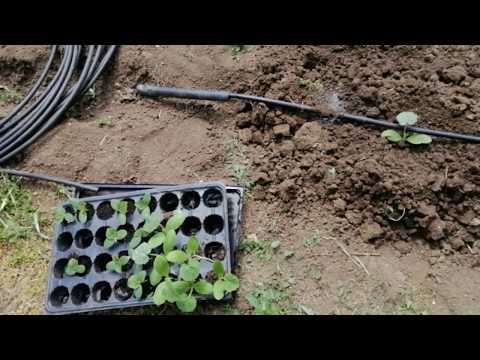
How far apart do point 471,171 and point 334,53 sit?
75 centimetres

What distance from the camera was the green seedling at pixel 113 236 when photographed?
174 cm

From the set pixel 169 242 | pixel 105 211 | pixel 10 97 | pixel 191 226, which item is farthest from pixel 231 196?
pixel 10 97

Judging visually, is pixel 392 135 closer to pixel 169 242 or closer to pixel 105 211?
pixel 169 242

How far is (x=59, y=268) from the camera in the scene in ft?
5.80

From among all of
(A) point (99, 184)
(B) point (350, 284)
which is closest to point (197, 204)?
(A) point (99, 184)

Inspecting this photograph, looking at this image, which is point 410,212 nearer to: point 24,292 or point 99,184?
point 99,184

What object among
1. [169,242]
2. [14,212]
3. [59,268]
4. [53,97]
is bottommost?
[59,268]

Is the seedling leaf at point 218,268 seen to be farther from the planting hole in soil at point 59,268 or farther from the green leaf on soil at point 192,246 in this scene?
the planting hole in soil at point 59,268

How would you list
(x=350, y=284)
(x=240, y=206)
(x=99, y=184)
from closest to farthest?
(x=350, y=284)
(x=240, y=206)
(x=99, y=184)

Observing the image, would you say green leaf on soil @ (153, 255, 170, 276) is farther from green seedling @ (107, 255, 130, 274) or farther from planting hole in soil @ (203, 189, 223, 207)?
planting hole in soil @ (203, 189, 223, 207)

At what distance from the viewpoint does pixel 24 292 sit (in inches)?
71.0

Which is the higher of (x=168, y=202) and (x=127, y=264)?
(x=168, y=202)

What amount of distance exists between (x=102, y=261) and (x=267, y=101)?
915mm

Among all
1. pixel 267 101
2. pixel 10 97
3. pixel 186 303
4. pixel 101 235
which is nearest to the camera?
pixel 186 303
